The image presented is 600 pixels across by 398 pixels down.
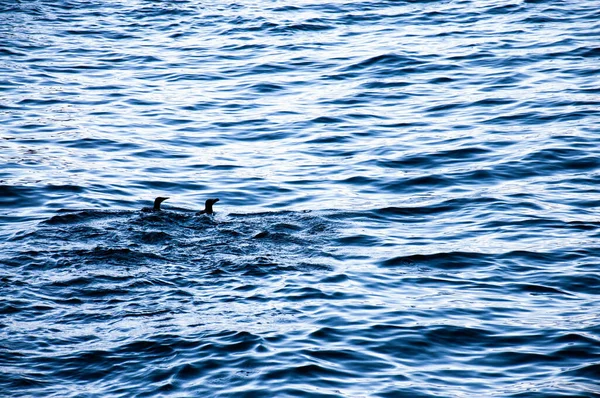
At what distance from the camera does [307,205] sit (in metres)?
12.6

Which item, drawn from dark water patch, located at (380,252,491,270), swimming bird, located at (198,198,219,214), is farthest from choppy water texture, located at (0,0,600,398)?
swimming bird, located at (198,198,219,214)

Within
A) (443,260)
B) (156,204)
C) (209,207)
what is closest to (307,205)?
(209,207)

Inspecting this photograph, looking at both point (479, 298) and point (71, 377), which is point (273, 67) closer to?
point (479, 298)

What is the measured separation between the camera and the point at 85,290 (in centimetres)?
954

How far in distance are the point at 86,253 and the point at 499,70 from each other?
11338 millimetres

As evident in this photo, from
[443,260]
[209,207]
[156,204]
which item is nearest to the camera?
[443,260]

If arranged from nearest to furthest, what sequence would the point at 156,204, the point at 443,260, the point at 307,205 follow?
the point at 443,260, the point at 156,204, the point at 307,205

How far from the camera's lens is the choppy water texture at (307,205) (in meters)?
8.25

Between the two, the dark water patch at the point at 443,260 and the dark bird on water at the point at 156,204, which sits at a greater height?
the dark bird on water at the point at 156,204

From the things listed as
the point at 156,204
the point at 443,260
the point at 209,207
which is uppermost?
the point at 156,204

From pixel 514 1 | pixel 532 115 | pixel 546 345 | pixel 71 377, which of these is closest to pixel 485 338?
pixel 546 345

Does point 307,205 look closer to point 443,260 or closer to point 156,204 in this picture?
point 156,204

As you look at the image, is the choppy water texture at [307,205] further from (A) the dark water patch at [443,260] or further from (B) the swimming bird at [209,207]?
(B) the swimming bird at [209,207]

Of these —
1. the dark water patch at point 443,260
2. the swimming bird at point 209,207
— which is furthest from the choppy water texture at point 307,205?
the swimming bird at point 209,207
